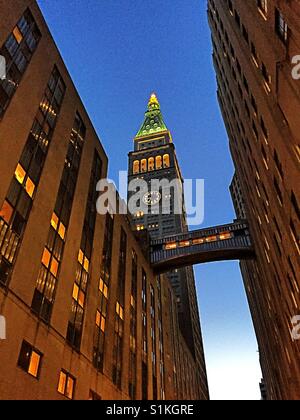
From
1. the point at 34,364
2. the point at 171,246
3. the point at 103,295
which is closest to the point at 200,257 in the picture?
the point at 171,246

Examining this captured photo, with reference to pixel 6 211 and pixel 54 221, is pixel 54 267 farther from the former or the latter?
pixel 6 211

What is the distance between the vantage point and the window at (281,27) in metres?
15.7

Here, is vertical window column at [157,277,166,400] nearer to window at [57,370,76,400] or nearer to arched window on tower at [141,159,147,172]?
window at [57,370,76,400]

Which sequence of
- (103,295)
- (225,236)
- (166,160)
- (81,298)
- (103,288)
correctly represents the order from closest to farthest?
(81,298)
(103,295)
(103,288)
(225,236)
(166,160)

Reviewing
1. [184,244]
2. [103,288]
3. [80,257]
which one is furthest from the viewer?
[184,244]

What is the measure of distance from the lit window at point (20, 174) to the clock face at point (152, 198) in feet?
343

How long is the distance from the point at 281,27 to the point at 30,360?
70.1ft

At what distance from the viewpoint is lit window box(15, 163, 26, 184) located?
20.8m

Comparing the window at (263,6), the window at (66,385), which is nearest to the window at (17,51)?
the window at (263,6)

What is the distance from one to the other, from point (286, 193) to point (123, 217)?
24035mm

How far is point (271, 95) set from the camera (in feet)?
65.2

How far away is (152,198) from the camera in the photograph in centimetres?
12812

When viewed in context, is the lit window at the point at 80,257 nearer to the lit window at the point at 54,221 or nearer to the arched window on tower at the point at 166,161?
the lit window at the point at 54,221
